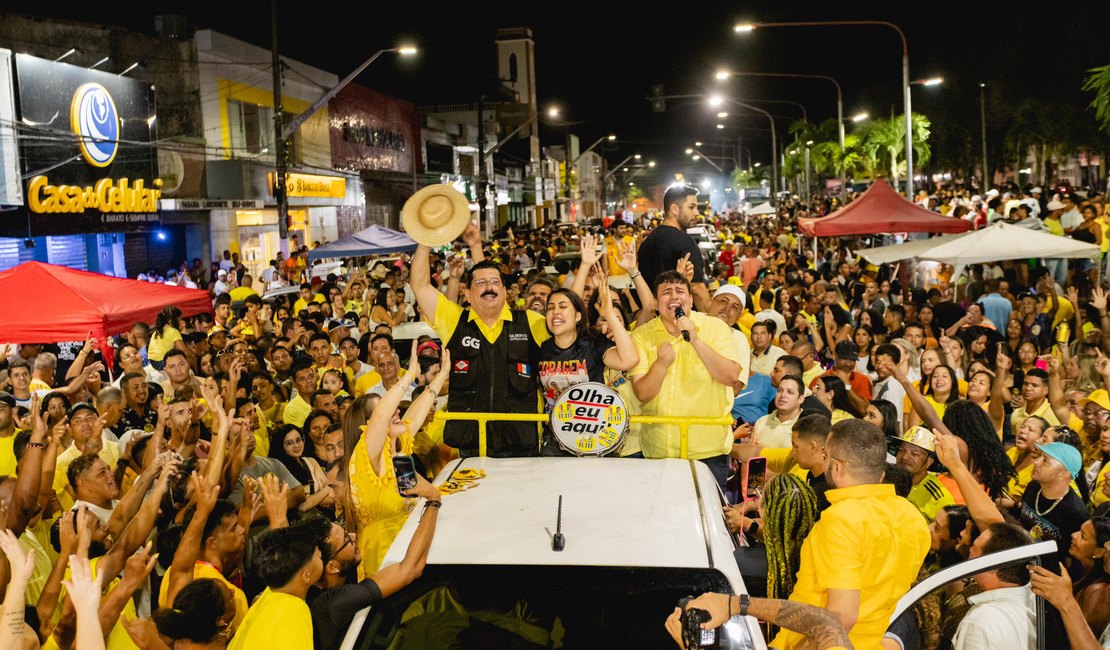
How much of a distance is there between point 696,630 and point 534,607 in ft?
2.27

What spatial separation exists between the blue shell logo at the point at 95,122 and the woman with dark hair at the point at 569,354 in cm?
1886

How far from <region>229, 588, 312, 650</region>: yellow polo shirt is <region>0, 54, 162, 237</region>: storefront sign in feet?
63.9

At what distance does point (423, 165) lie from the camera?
48.8 m

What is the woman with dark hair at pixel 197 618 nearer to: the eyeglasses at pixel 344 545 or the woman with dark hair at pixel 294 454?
the eyeglasses at pixel 344 545

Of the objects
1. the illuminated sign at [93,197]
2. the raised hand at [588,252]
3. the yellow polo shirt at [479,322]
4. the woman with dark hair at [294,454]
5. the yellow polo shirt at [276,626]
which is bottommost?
the woman with dark hair at [294,454]

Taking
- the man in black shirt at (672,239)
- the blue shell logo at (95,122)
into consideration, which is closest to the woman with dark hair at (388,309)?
the man in black shirt at (672,239)

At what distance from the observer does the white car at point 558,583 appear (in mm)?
3330

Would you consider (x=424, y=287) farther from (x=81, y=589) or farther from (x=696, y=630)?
(x=696, y=630)

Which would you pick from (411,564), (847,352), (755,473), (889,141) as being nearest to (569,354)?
(755,473)

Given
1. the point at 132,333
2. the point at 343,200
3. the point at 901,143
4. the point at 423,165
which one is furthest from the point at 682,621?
the point at 423,165

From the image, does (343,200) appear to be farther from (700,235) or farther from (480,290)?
(480,290)

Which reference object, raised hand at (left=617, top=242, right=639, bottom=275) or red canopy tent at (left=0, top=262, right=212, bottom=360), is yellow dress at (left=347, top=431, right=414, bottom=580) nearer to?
raised hand at (left=617, top=242, right=639, bottom=275)

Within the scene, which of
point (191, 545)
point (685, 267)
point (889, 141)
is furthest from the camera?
point (889, 141)

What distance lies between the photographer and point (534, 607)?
3.39m
